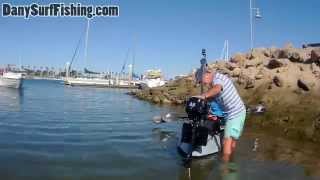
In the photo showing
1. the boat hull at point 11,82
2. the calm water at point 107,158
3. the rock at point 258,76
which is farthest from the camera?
the boat hull at point 11,82

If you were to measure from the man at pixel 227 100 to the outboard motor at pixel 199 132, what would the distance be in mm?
548

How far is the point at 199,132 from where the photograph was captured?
11656 millimetres

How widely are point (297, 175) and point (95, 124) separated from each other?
1180cm

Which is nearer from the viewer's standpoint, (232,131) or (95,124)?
(232,131)

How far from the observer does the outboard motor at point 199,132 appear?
455 inches

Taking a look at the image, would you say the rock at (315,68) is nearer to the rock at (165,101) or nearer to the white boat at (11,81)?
the rock at (165,101)

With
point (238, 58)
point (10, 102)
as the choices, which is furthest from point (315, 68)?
point (10, 102)

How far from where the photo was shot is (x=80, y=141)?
1569 centimetres

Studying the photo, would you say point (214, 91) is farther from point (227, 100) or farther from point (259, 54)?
point (259, 54)

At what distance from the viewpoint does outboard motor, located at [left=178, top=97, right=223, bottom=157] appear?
455 inches

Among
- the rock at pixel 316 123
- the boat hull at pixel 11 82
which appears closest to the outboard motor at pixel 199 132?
the rock at pixel 316 123

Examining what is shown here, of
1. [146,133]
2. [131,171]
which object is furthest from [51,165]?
[146,133]

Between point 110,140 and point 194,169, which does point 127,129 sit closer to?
point 110,140

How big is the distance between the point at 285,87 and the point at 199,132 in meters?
15.0
